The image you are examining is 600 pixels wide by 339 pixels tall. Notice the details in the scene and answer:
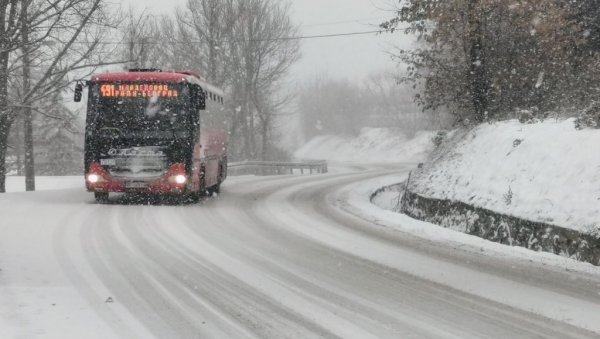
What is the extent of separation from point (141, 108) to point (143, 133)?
0.67 meters

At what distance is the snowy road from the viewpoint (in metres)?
4.95

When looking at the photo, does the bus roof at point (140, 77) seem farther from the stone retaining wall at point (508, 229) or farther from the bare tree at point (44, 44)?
the stone retaining wall at point (508, 229)

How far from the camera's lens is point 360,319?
517 cm

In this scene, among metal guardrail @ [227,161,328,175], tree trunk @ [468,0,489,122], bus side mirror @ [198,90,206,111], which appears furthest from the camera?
metal guardrail @ [227,161,328,175]

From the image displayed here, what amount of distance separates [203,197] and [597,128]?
10216 mm

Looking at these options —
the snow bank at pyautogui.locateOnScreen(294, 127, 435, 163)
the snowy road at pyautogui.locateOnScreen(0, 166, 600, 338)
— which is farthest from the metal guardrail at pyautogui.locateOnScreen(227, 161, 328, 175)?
the snow bank at pyautogui.locateOnScreen(294, 127, 435, 163)

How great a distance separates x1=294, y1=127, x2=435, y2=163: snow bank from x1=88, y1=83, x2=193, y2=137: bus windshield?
51476mm

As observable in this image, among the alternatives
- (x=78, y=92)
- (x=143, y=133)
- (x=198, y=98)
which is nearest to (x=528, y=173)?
(x=198, y=98)

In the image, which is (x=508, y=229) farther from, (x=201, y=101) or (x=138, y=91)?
(x=138, y=91)

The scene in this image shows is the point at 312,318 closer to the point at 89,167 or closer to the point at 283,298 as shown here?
the point at 283,298

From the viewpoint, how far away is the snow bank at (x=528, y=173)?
9008mm

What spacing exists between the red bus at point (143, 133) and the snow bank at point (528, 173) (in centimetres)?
570

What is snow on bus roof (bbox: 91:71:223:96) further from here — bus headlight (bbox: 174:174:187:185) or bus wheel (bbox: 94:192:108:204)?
bus wheel (bbox: 94:192:108:204)

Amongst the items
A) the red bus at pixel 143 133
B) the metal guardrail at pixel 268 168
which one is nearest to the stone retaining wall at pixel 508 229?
the red bus at pixel 143 133
